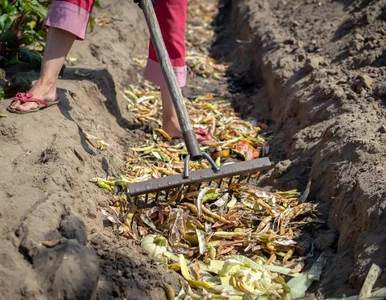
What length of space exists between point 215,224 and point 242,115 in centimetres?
236

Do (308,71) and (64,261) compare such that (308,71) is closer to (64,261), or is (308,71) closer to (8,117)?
(8,117)

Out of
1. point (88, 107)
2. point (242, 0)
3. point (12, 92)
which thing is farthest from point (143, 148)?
point (242, 0)

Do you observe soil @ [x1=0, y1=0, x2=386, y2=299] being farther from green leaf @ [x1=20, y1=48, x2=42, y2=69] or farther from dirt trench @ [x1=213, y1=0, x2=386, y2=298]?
green leaf @ [x1=20, y1=48, x2=42, y2=69]

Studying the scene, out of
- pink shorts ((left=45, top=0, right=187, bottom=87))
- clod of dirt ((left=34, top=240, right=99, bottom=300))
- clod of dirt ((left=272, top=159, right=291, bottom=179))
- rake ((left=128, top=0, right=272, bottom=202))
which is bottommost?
clod of dirt ((left=272, top=159, right=291, bottom=179))

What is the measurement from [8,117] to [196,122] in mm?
1945

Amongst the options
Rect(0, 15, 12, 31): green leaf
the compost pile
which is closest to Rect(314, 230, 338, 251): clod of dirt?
the compost pile

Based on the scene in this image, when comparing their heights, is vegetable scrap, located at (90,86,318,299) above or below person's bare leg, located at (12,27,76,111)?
below

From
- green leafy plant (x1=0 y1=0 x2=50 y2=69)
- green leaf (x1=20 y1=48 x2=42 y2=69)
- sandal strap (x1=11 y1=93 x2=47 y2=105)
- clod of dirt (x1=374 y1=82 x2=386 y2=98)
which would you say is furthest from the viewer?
green leaf (x1=20 y1=48 x2=42 y2=69)

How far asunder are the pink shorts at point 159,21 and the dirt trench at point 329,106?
3.65 ft

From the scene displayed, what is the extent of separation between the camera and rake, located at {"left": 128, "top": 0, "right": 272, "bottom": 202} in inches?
135

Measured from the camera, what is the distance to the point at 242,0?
8.73 m

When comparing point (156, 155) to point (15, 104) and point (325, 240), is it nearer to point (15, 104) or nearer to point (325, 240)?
point (15, 104)

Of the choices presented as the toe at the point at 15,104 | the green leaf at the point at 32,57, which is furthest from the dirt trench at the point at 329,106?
the green leaf at the point at 32,57

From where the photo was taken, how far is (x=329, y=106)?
15.0 ft
